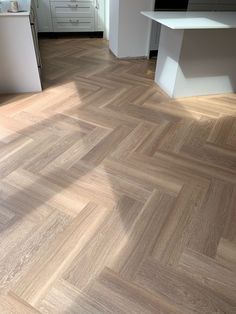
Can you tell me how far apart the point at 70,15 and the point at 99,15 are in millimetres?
558

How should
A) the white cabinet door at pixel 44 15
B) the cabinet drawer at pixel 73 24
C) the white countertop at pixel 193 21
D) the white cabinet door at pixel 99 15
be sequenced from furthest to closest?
the cabinet drawer at pixel 73 24, the white cabinet door at pixel 99 15, the white cabinet door at pixel 44 15, the white countertop at pixel 193 21

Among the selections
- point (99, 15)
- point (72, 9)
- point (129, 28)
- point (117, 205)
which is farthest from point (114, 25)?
point (117, 205)

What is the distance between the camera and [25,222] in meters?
1.48

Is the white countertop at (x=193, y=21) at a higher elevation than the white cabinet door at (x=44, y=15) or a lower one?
higher

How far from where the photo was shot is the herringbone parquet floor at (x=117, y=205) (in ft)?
3.89

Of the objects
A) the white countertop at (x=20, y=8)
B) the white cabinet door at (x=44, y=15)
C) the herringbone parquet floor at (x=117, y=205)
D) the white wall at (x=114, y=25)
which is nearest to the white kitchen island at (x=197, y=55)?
the herringbone parquet floor at (x=117, y=205)

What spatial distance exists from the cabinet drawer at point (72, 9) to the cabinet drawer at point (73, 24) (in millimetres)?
87

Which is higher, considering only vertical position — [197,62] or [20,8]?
[20,8]

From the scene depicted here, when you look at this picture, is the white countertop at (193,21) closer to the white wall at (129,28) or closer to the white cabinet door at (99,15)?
the white wall at (129,28)

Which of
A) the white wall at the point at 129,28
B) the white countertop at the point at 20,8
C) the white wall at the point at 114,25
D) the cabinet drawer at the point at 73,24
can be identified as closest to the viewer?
the white countertop at the point at 20,8

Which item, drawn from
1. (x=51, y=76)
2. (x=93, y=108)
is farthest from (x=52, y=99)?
(x=51, y=76)

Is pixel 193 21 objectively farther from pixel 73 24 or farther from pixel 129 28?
pixel 73 24

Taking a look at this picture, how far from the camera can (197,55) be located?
271cm

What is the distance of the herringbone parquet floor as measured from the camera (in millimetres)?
1185
